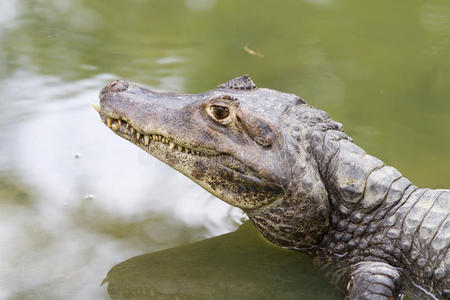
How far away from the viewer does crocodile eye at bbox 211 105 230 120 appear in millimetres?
3945

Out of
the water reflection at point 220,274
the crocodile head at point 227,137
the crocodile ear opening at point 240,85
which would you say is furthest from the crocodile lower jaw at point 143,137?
the water reflection at point 220,274

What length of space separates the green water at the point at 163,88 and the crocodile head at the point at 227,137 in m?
0.56

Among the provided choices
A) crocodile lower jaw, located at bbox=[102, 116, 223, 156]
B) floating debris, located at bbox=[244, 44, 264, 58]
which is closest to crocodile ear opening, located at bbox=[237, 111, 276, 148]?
crocodile lower jaw, located at bbox=[102, 116, 223, 156]

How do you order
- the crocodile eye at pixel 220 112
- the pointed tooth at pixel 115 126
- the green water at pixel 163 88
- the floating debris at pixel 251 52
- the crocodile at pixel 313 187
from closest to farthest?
1. the crocodile at pixel 313 187
2. the crocodile eye at pixel 220 112
3. the green water at pixel 163 88
4. the pointed tooth at pixel 115 126
5. the floating debris at pixel 251 52

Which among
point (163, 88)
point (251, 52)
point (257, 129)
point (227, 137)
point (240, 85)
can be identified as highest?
point (240, 85)

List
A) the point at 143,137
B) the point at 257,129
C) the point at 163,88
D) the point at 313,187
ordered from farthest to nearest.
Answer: the point at 163,88 → the point at 143,137 → the point at 257,129 → the point at 313,187

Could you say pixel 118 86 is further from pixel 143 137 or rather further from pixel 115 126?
pixel 143 137

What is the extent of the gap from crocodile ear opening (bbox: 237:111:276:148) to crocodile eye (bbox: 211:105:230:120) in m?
0.09

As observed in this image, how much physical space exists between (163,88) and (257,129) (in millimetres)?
2669

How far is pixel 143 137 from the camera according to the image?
4172 millimetres

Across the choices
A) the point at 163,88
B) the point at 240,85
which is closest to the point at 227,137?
the point at 240,85

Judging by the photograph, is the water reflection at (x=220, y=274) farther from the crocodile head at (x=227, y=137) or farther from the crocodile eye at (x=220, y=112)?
the crocodile eye at (x=220, y=112)

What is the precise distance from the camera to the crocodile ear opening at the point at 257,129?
12.6ft

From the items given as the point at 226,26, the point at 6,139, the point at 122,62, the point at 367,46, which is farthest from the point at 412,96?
the point at 6,139
